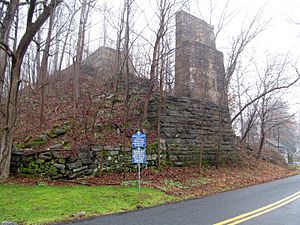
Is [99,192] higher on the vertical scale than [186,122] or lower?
lower

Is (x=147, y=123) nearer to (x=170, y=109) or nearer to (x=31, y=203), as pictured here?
(x=170, y=109)

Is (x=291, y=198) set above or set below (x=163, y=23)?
below

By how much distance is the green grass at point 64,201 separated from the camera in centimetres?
627

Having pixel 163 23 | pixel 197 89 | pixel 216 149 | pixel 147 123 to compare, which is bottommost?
pixel 216 149

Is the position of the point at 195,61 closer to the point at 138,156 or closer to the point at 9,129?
the point at 138,156

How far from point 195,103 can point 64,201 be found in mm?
11104

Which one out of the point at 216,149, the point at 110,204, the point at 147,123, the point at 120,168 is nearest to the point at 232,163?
the point at 216,149

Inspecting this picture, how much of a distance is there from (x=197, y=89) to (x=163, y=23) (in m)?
4.90

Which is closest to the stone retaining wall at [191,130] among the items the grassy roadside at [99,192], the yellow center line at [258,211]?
the grassy roadside at [99,192]

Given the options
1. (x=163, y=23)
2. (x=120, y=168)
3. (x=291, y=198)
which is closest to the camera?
(x=291, y=198)

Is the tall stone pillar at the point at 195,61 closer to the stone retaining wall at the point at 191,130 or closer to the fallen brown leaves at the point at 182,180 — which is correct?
the stone retaining wall at the point at 191,130

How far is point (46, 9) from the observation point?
10672mm

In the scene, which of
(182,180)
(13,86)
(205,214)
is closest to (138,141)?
(182,180)

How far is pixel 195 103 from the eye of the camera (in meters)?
16.9
